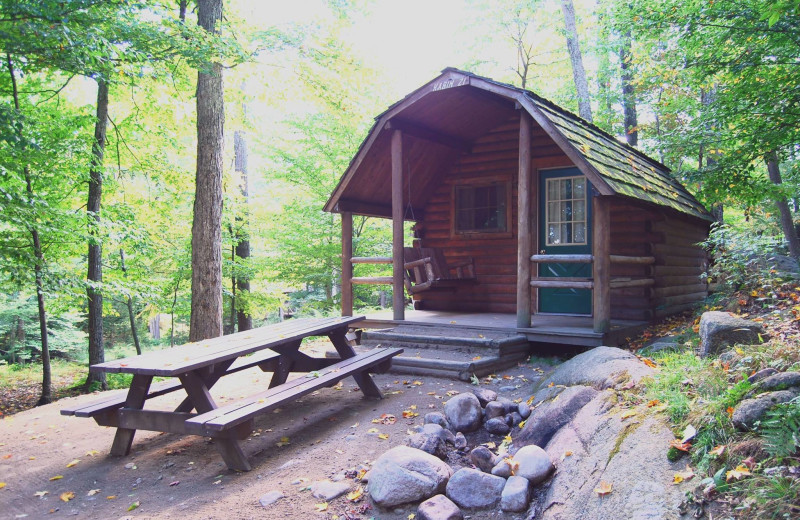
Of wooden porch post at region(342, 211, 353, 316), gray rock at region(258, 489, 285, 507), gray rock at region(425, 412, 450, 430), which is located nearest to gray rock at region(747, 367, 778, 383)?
gray rock at region(425, 412, 450, 430)

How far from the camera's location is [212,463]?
4211 mm

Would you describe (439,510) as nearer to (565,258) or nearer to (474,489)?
(474,489)

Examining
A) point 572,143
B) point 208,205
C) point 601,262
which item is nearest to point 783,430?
point 601,262

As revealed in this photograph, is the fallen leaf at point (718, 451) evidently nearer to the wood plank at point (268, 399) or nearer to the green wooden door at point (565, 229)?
the wood plank at point (268, 399)

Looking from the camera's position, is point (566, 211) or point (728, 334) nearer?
→ point (728, 334)

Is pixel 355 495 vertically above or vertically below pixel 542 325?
below

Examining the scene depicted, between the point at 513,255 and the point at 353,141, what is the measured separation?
7554 mm

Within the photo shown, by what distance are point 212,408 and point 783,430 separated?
3.80m

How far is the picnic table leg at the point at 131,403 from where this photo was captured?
14.0 feet

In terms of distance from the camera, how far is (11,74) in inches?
334

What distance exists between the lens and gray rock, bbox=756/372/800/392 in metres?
2.54

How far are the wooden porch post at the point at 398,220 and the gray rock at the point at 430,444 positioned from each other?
4169mm

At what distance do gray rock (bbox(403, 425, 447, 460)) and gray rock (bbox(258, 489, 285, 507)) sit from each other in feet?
3.53

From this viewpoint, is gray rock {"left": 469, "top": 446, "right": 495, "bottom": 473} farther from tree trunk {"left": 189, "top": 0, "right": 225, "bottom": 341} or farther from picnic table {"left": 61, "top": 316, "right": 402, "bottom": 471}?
tree trunk {"left": 189, "top": 0, "right": 225, "bottom": 341}
